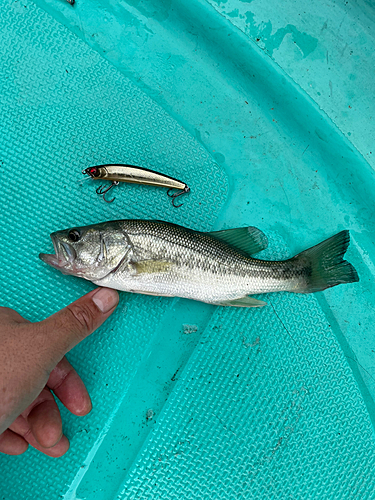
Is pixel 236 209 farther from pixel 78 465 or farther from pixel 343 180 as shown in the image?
pixel 78 465

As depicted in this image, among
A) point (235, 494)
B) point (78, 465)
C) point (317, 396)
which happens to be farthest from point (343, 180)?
point (78, 465)

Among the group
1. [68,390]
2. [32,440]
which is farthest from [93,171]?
[32,440]

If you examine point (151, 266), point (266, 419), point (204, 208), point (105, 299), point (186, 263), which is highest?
point (204, 208)

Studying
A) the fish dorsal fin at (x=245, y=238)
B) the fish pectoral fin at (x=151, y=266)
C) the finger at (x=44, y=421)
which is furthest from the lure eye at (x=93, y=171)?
the finger at (x=44, y=421)

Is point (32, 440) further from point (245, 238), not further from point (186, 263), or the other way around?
point (245, 238)

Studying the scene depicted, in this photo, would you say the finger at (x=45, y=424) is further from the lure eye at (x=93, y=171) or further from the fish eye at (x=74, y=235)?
the lure eye at (x=93, y=171)

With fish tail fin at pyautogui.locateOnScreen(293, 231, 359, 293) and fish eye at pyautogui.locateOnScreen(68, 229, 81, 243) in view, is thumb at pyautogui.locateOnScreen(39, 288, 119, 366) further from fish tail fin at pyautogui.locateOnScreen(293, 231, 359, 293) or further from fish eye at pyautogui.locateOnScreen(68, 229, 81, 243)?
fish tail fin at pyautogui.locateOnScreen(293, 231, 359, 293)

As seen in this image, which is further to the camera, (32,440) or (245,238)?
(245,238)
